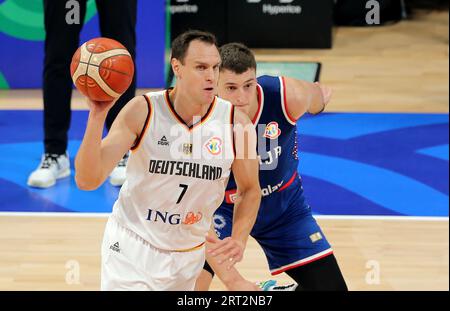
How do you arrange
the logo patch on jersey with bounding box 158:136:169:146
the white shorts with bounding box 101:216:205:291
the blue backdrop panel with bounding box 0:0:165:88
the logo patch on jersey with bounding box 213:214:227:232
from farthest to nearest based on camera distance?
the blue backdrop panel with bounding box 0:0:165:88, the logo patch on jersey with bounding box 213:214:227:232, the white shorts with bounding box 101:216:205:291, the logo patch on jersey with bounding box 158:136:169:146

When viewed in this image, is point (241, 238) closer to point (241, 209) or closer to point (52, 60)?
point (241, 209)

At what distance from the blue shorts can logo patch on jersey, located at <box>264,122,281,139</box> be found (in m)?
0.38

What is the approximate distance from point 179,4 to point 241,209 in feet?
21.3

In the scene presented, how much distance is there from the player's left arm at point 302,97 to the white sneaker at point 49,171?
2.61 m

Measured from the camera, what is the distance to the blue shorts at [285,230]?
14.6ft

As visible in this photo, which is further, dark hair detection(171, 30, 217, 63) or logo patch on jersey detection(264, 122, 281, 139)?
logo patch on jersey detection(264, 122, 281, 139)

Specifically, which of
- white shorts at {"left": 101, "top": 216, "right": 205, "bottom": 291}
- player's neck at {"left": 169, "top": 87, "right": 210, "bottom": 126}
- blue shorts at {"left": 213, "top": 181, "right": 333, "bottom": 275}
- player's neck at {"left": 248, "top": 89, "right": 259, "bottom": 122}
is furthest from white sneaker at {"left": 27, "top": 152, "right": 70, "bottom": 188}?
player's neck at {"left": 169, "top": 87, "right": 210, "bottom": 126}

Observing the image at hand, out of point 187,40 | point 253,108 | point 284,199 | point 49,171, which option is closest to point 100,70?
point 187,40

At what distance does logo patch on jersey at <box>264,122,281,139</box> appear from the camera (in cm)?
418

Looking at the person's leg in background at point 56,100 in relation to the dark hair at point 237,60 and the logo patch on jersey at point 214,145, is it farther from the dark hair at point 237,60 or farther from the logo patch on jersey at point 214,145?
the logo patch on jersey at point 214,145

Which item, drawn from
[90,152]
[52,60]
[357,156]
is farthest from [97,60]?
[357,156]

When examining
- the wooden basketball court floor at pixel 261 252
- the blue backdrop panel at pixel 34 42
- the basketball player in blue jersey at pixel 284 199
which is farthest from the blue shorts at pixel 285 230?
the blue backdrop panel at pixel 34 42

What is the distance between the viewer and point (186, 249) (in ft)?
12.3

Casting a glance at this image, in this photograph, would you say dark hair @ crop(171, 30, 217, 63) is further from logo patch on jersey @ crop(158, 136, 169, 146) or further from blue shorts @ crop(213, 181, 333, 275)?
blue shorts @ crop(213, 181, 333, 275)
